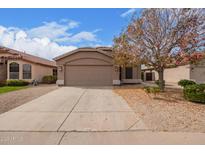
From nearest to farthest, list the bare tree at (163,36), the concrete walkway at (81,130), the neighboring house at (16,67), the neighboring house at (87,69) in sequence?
the concrete walkway at (81,130) → the bare tree at (163,36) → the neighboring house at (87,69) → the neighboring house at (16,67)

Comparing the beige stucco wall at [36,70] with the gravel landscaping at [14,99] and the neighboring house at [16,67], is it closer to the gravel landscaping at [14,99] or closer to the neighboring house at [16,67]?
the neighboring house at [16,67]

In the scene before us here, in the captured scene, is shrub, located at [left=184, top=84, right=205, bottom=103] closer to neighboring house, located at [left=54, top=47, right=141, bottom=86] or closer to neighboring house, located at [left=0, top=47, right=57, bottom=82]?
neighboring house, located at [left=54, top=47, right=141, bottom=86]

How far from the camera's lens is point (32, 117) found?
6316mm

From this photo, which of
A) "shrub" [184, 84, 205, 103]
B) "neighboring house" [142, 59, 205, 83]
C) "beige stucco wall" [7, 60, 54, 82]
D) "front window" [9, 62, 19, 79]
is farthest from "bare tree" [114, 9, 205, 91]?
"front window" [9, 62, 19, 79]

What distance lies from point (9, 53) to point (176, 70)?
2272 cm

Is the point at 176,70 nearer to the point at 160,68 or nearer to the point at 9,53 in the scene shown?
the point at 160,68

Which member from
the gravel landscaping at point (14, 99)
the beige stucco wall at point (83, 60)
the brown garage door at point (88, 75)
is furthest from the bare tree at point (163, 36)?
the gravel landscaping at point (14, 99)

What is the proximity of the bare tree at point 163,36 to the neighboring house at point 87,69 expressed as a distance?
5.32 meters

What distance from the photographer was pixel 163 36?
11570 mm

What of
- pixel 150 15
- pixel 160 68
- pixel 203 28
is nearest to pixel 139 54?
pixel 160 68

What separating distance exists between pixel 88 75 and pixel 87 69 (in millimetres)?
642

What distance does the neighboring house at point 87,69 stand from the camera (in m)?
17.9

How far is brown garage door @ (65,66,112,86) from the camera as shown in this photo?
18031 millimetres
